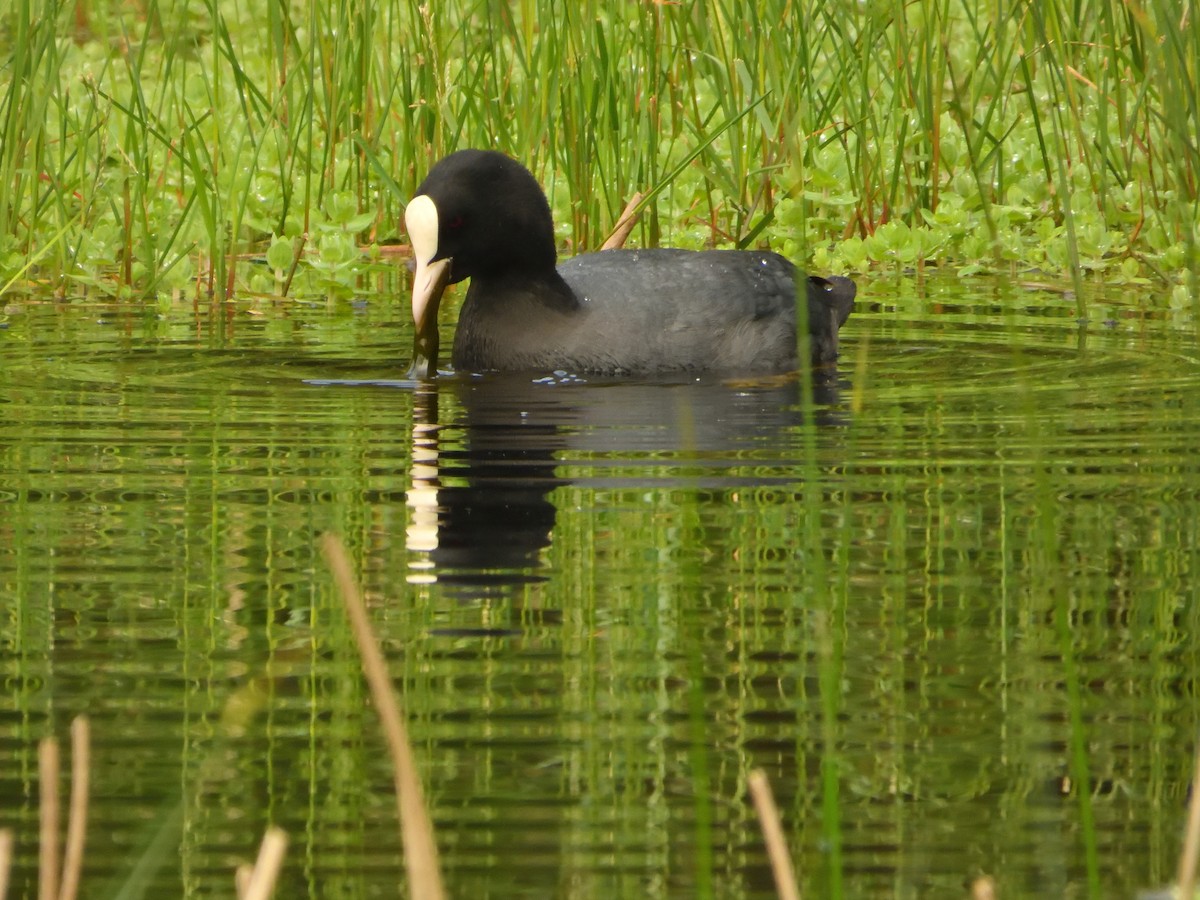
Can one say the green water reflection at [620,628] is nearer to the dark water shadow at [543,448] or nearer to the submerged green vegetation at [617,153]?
the dark water shadow at [543,448]

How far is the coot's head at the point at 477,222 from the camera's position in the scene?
6711 millimetres

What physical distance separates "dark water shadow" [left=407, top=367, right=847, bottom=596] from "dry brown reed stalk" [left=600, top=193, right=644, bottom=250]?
1.55m

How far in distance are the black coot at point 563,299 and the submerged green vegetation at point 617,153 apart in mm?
401

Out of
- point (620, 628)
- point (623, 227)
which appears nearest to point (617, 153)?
point (623, 227)

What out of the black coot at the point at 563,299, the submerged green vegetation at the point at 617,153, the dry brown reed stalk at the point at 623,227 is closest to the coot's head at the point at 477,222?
the black coot at the point at 563,299

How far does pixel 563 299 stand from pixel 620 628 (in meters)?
3.42

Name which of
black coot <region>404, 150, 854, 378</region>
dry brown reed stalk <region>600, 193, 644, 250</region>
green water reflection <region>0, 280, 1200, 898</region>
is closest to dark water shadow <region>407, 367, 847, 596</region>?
green water reflection <region>0, 280, 1200, 898</region>

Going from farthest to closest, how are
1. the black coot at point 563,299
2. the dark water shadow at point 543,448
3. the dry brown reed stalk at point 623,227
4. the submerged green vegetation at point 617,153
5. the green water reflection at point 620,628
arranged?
the dry brown reed stalk at point 623,227 → the submerged green vegetation at point 617,153 → the black coot at point 563,299 → the dark water shadow at point 543,448 → the green water reflection at point 620,628

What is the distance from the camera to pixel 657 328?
668 cm

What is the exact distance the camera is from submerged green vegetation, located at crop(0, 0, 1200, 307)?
25.3 ft

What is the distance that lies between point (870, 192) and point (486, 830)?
252 inches

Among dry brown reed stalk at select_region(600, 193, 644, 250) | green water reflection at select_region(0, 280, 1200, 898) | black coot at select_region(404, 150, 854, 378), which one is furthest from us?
dry brown reed stalk at select_region(600, 193, 644, 250)

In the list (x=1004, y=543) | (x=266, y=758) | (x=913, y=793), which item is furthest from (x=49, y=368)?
(x=913, y=793)

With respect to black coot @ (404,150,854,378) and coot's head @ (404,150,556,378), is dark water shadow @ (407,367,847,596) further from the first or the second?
coot's head @ (404,150,556,378)
